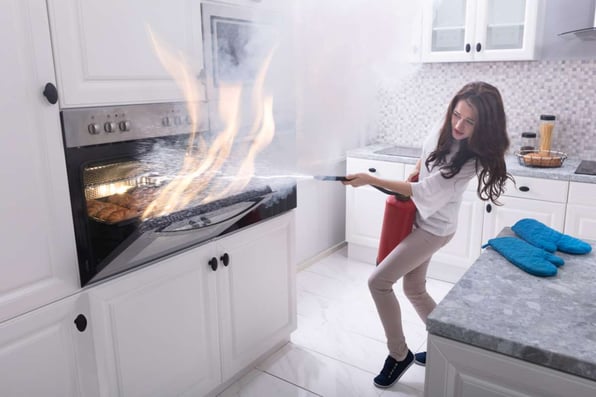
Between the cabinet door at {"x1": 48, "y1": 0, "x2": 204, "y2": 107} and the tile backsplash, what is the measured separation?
2.29 meters

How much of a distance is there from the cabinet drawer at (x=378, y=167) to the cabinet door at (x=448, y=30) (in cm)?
74

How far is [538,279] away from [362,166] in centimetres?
223

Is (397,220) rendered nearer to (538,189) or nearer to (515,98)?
(538,189)

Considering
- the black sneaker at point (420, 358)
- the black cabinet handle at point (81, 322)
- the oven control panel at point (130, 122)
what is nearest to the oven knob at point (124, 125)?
the oven control panel at point (130, 122)

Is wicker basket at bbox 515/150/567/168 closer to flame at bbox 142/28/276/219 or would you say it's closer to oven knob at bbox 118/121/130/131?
flame at bbox 142/28/276/219

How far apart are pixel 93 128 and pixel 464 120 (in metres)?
1.34

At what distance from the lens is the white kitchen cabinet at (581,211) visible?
2.69 m

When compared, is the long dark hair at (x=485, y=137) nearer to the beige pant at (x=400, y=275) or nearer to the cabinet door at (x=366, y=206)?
the beige pant at (x=400, y=275)

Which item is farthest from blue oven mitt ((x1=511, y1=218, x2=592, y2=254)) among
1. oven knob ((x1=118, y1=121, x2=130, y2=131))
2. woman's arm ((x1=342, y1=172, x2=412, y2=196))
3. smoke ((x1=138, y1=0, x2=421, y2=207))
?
oven knob ((x1=118, y1=121, x2=130, y2=131))

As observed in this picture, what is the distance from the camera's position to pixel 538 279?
4.25 ft

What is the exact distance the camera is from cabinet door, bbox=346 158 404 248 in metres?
3.39

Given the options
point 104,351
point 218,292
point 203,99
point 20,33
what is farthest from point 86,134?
point 218,292

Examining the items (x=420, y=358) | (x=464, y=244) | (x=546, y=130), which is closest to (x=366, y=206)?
(x=464, y=244)

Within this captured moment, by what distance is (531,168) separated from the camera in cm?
292
